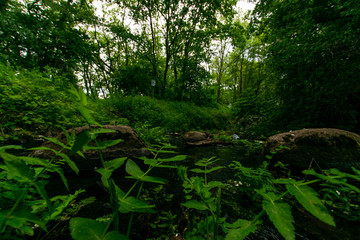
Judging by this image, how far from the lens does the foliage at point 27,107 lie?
3.03m

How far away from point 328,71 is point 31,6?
1200 cm

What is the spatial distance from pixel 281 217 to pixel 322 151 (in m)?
3.25

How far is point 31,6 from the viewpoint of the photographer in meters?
6.21

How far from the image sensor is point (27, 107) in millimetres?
3385

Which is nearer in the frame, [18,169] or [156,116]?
[18,169]

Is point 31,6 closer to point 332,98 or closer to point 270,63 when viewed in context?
point 270,63

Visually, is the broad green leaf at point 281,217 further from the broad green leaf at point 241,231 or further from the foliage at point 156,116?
the foliage at point 156,116

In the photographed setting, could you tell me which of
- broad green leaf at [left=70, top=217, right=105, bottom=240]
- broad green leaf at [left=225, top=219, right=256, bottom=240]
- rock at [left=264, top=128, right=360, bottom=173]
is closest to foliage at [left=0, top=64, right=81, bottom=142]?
broad green leaf at [left=70, top=217, right=105, bottom=240]

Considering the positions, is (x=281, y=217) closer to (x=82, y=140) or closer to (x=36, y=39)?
(x=82, y=140)

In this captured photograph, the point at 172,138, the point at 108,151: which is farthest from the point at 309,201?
the point at 172,138

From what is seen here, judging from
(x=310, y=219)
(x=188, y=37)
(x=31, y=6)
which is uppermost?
(x=188, y=37)

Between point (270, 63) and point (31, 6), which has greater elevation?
point (31, 6)

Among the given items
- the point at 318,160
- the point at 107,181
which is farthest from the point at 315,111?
the point at 107,181

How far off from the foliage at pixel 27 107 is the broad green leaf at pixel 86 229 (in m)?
3.38
